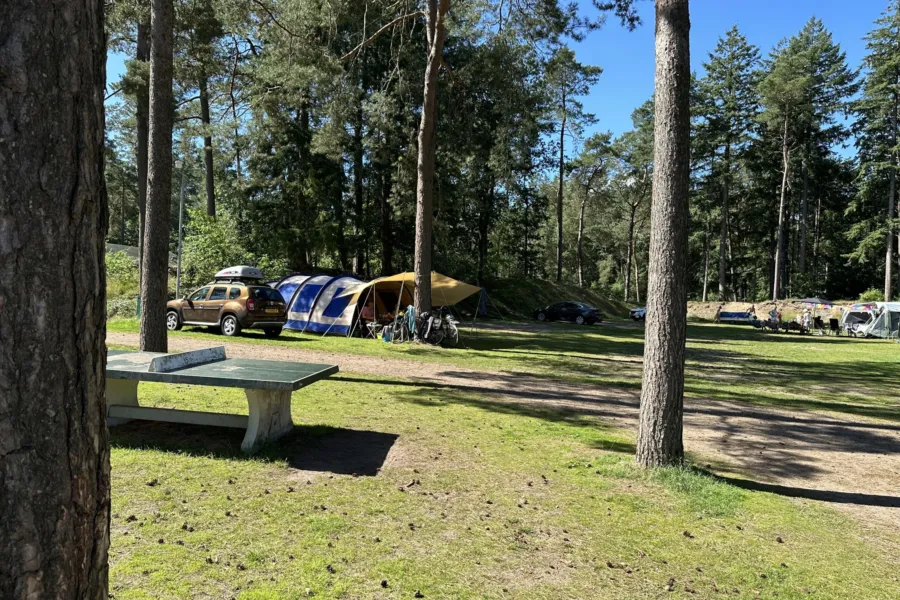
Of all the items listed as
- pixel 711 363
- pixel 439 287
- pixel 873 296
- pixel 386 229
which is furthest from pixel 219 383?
pixel 873 296

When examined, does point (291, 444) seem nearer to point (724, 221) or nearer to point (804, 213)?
point (724, 221)

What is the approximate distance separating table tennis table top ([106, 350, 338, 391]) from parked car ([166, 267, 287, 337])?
980cm

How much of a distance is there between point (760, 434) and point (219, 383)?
21.6 ft

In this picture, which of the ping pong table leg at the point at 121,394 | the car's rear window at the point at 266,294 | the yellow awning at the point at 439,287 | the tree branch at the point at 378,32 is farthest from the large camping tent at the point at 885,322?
the ping pong table leg at the point at 121,394

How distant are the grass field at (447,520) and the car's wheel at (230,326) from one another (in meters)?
9.38

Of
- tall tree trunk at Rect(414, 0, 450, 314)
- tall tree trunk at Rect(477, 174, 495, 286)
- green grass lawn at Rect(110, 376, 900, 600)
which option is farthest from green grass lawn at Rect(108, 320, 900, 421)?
tall tree trunk at Rect(477, 174, 495, 286)

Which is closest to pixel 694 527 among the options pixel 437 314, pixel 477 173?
pixel 437 314

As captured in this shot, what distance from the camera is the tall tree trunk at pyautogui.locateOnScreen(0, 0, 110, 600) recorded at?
1423 mm

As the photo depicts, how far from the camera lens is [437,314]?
53.7 feet

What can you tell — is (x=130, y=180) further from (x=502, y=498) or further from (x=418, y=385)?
(x=502, y=498)

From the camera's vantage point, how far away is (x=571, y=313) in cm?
3194

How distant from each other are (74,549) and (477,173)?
20442 millimetres

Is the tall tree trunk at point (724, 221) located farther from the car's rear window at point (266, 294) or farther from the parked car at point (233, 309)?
the parked car at point (233, 309)

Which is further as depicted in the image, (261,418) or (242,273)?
(242,273)
